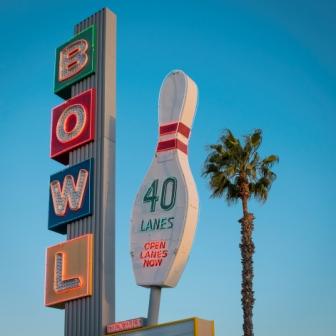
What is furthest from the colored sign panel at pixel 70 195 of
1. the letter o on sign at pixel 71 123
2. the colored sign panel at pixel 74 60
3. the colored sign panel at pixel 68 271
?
the colored sign panel at pixel 74 60

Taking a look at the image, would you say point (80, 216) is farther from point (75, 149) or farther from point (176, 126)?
point (176, 126)

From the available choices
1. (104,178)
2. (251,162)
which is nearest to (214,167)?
(251,162)

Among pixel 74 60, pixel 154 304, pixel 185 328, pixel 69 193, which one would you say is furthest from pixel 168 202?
pixel 74 60

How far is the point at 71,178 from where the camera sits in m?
31.8

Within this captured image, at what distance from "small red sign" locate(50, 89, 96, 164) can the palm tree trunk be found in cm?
657

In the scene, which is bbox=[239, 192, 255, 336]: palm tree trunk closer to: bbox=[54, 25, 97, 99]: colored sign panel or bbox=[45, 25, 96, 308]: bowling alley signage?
bbox=[45, 25, 96, 308]: bowling alley signage

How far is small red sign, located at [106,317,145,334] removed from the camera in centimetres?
2634

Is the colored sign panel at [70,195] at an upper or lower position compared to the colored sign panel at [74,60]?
lower

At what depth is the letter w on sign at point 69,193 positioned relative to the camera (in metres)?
31.0

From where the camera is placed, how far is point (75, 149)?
32406 millimetres

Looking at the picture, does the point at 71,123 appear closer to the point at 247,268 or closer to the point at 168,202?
the point at 168,202

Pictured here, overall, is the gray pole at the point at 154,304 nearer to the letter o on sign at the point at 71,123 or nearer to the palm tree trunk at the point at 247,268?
the palm tree trunk at the point at 247,268

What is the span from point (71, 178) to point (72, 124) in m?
2.38

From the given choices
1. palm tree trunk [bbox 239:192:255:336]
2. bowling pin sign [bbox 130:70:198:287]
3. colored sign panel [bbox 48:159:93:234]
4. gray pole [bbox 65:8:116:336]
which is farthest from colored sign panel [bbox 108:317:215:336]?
colored sign panel [bbox 48:159:93:234]
